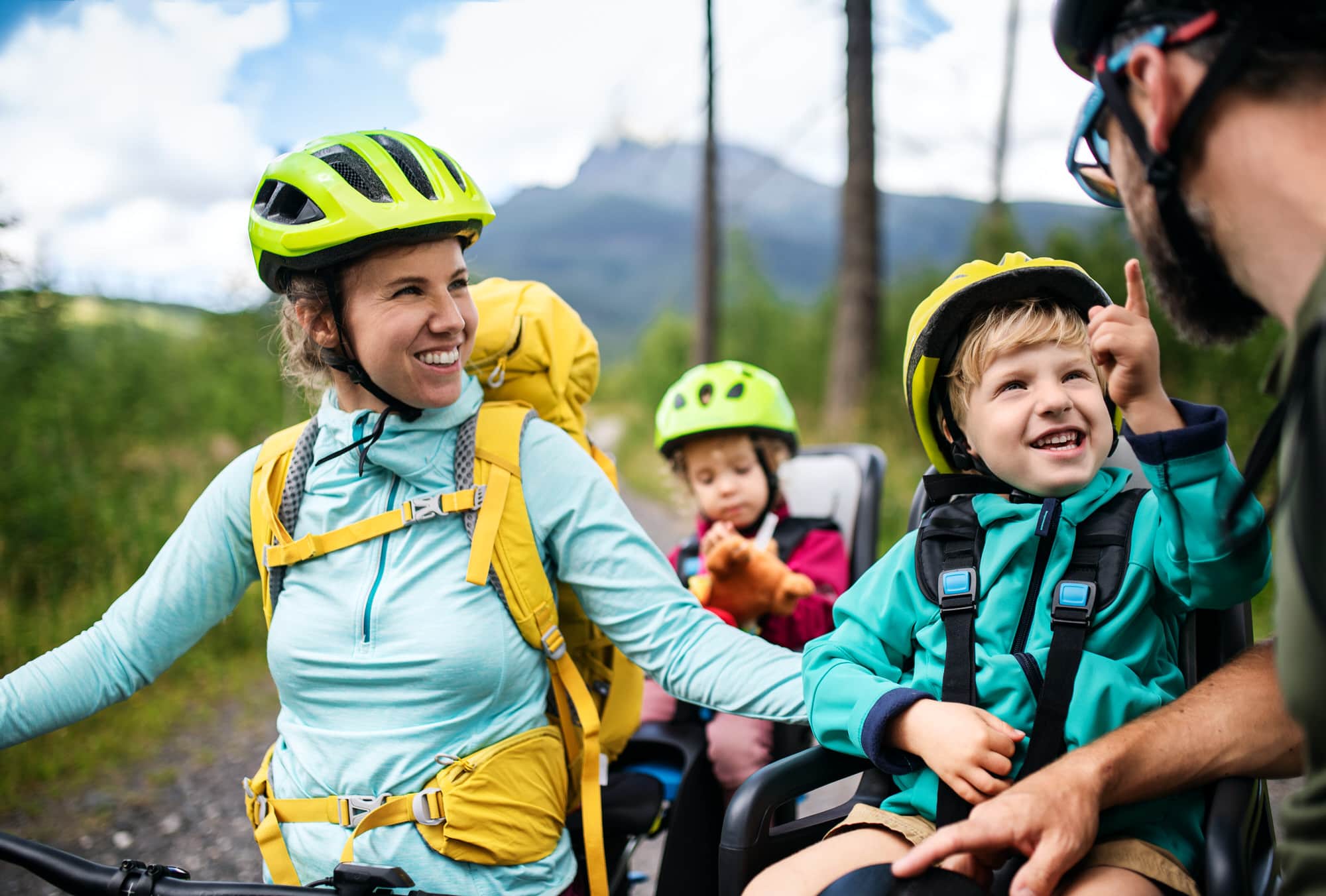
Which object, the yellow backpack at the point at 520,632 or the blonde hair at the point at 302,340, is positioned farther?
the blonde hair at the point at 302,340

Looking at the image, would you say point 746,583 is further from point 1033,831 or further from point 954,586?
point 1033,831

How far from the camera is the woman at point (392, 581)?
6.50 feet

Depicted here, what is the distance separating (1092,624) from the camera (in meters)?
1.81

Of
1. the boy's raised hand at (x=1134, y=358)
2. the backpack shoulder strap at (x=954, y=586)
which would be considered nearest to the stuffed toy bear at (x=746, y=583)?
the backpack shoulder strap at (x=954, y=586)

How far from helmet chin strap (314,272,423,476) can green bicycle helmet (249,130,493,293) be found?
0.08 metres

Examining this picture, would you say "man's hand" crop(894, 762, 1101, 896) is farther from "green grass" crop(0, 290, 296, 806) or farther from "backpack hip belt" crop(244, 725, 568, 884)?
"green grass" crop(0, 290, 296, 806)

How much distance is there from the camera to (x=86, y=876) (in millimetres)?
1668

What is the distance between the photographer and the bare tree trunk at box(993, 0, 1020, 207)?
61.0ft

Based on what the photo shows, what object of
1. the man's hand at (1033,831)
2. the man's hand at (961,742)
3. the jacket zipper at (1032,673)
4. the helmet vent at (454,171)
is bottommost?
the man's hand at (1033,831)

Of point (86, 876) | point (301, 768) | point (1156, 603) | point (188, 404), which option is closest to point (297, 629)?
point (301, 768)

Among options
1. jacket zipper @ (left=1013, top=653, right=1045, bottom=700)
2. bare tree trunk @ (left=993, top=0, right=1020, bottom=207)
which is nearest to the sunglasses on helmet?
jacket zipper @ (left=1013, top=653, right=1045, bottom=700)

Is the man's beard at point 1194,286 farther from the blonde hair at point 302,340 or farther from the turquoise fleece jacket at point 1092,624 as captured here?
the blonde hair at point 302,340

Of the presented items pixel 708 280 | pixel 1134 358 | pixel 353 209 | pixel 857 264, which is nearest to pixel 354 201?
pixel 353 209

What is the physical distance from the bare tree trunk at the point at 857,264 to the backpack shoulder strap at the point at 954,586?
28.0ft
